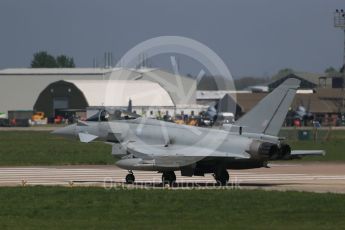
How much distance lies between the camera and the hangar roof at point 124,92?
358ft

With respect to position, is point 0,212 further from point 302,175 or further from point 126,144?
point 302,175

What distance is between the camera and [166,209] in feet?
74.2

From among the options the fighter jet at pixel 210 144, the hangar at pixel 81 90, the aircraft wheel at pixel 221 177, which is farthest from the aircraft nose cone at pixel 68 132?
the hangar at pixel 81 90

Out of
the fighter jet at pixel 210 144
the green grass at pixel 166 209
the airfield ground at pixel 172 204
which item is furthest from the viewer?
the fighter jet at pixel 210 144

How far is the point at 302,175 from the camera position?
3716 cm

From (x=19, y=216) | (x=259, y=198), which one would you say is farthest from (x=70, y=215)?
(x=259, y=198)

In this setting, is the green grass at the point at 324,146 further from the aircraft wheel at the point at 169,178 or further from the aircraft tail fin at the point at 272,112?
the aircraft tail fin at the point at 272,112

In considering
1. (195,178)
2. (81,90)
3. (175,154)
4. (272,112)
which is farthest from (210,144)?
(81,90)

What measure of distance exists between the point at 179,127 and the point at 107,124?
2.84 meters

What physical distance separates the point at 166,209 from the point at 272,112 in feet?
27.7

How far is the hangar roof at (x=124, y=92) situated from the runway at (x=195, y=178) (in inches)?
2519

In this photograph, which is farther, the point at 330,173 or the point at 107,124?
the point at 330,173

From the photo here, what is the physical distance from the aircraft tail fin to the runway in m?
1.87

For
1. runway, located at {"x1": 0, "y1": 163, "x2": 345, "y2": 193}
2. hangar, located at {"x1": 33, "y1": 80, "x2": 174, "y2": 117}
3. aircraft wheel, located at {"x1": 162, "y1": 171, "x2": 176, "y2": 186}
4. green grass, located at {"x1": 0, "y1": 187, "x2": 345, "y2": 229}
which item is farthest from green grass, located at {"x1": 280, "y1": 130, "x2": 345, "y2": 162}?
hangar, located at {"x1": 33, "y1": 80, "x2": 174, "y2": 117}
